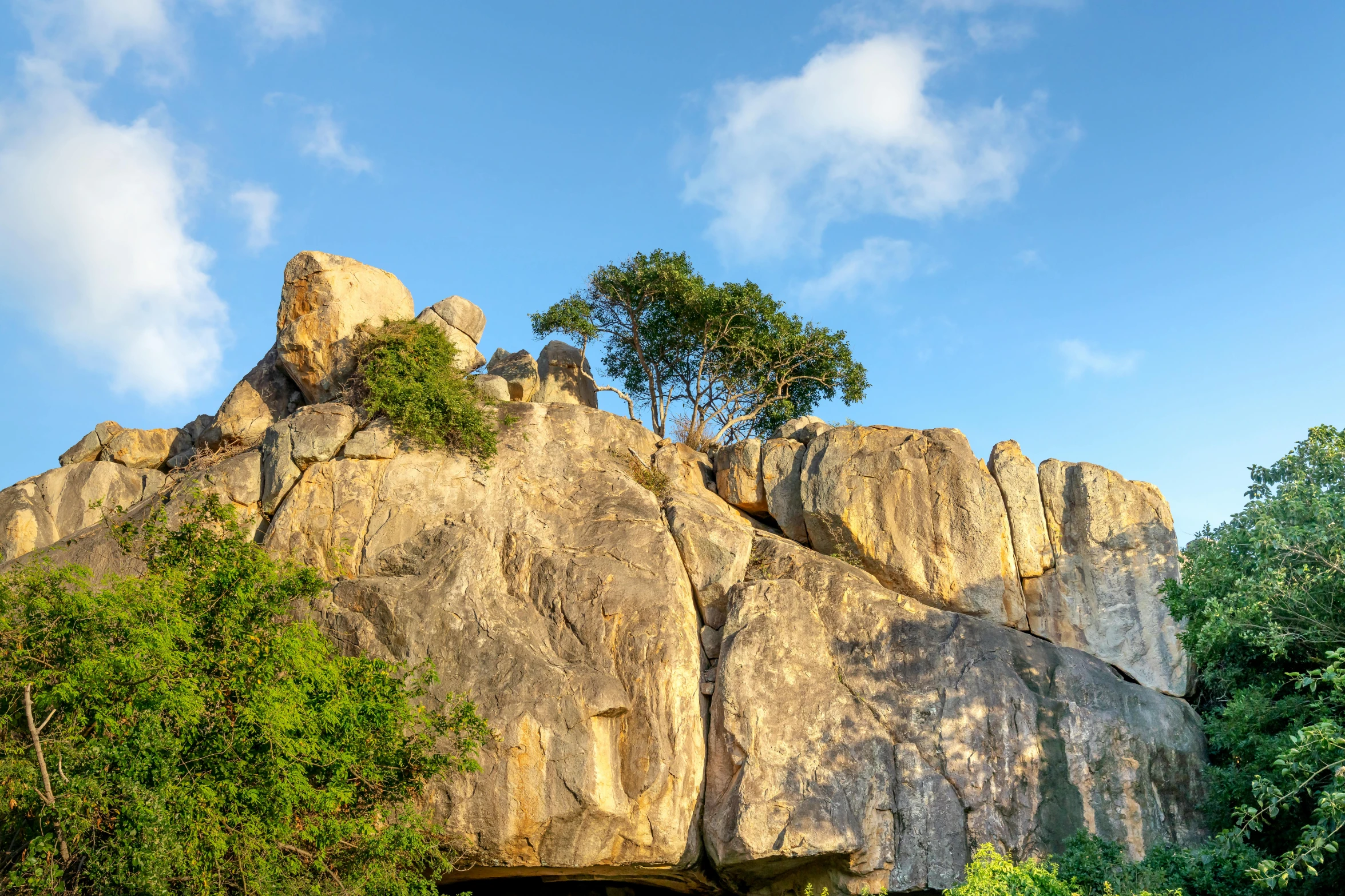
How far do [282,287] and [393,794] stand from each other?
571 inches

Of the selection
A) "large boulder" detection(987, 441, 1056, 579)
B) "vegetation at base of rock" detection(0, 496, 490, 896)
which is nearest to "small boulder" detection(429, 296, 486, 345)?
"vegetation at base of rock" detection(0, 496, 490, 896)

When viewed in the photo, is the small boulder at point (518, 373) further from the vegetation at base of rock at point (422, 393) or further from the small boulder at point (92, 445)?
the small boulder at point (92, 445)

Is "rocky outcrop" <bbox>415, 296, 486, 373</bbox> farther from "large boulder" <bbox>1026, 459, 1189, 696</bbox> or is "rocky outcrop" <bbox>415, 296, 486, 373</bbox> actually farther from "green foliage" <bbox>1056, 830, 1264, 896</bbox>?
"green foliage" <bbox>1056, 830, 1264, 896</bbox>

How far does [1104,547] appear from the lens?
23.9 metres

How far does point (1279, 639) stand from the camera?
52.2 ft

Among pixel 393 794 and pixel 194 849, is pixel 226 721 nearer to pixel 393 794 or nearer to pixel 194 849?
pixel 194 849

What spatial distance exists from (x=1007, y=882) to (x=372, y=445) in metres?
15.8

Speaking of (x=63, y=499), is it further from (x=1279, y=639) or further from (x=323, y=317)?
Result: (x=1279, y=639)

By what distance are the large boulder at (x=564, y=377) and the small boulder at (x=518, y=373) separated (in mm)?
337

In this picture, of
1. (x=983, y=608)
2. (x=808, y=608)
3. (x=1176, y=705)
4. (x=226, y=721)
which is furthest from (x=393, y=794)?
(x=1176, y=705)

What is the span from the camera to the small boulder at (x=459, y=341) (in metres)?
26.5

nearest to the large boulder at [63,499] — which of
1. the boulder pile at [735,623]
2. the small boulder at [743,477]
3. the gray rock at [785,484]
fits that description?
the boulder pile at [735,623]

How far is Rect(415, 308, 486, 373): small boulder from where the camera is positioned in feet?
87.0

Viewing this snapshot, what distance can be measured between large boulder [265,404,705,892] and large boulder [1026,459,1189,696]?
930cm
